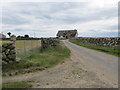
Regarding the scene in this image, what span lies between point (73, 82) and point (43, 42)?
14.2 m

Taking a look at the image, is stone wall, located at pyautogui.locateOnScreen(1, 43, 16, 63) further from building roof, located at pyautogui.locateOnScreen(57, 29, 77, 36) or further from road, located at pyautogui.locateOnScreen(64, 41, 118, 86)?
building roof, located at pyautogui.locateOnScreen(57, 29, 77, 36)

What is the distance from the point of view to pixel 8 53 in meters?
8.92

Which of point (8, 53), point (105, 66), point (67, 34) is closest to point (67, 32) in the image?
point (67, 34)

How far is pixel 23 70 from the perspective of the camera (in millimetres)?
7734

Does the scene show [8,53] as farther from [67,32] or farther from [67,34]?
[67,32]

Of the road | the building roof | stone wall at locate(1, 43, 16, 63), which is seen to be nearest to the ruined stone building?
the building roof

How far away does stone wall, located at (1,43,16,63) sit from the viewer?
867 centimetres

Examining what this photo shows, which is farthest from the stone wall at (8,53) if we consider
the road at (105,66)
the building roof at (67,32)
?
the building roof at (67,32)

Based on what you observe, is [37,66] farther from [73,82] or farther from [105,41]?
[105,41]

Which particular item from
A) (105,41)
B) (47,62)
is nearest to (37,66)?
(47,62)

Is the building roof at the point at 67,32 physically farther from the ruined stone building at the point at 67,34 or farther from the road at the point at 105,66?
the road at the point at 105,66

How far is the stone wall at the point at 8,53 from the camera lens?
8.67m

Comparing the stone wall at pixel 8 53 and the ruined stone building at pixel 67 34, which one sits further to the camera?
the ruined stone building at pixel 67 34

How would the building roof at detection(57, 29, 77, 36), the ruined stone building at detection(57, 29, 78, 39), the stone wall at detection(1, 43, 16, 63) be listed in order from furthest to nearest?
the building roof at detection(57, 29, 77, 36)
the ruined stone building at detection(57, 29, 78, 39)
the stone wall at detection(1, 43, 16, 63)
